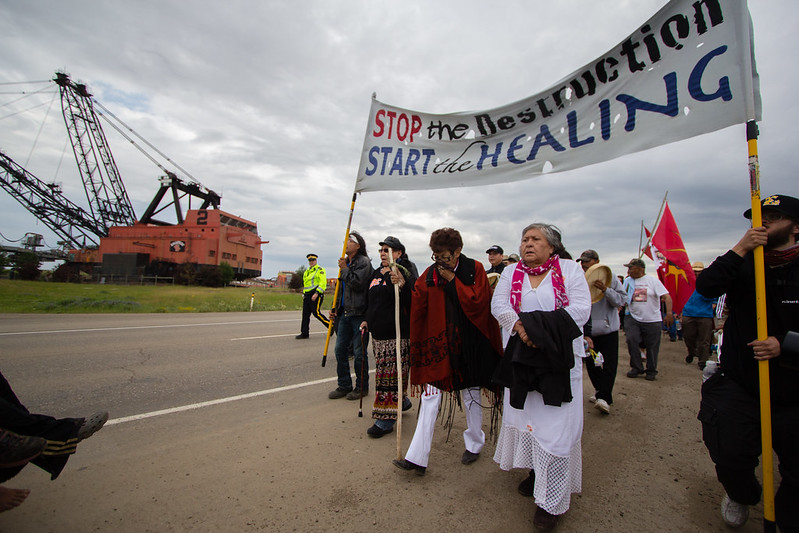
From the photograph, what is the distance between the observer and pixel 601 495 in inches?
97.0

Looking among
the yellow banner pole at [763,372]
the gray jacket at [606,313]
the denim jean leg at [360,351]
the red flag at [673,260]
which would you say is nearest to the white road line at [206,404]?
the denim jean leg at [360,351]

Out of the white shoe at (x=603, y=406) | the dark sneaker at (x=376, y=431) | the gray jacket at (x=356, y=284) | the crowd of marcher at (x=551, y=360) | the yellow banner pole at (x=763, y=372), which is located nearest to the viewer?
the yellow banner pole at (x=763, y=372)

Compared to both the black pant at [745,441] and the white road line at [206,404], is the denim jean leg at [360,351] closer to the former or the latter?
the white road line at [206,404]

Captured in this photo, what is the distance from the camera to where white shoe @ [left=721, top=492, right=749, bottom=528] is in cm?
214

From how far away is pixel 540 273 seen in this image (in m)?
2.51

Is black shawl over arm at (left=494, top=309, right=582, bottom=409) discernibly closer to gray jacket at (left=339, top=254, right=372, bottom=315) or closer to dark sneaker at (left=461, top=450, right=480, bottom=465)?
dark sneaker at (left=461, top=450, right=480, bottom=465)

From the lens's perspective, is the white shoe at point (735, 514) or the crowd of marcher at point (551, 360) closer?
the crowd of marcher at point (551, 360)

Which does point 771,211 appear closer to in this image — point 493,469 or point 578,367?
point 578,367

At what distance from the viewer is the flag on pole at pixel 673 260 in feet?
25.4

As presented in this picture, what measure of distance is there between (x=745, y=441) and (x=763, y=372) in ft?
1.41

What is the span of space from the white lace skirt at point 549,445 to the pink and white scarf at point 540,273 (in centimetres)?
44

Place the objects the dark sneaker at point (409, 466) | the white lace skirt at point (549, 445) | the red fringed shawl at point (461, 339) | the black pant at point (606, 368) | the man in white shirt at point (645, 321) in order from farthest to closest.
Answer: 1. the man in white shirt at point (645, 321)
2. the black pant at point (606, 368)
3. the red fringed shawl at point (461, 339)
4. the dark sneaker at point (409, 466)
5. the white lace skirt at point (549, 445)

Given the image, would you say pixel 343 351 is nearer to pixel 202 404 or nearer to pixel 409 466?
pixel 202 404

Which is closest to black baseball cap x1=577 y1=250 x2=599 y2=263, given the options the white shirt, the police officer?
the white shirt
